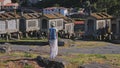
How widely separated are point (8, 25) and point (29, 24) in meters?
3.98

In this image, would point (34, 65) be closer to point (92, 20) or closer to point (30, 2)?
point (92, 20)

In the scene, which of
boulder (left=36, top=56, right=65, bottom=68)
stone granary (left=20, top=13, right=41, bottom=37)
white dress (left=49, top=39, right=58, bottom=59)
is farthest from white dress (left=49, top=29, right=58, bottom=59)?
stone granary (left=20, top=13, right=41, bottom=37)

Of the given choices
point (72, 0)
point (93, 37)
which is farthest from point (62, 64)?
point (72, 0)

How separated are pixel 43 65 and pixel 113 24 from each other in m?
32.3

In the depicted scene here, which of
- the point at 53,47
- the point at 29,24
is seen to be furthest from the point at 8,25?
the point at 53,47

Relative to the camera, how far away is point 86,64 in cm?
1673

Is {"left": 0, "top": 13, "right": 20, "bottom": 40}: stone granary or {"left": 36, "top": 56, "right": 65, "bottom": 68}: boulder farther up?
{"left": 0, "top": 13, "right": 20, "bottom": 40}: stone granary

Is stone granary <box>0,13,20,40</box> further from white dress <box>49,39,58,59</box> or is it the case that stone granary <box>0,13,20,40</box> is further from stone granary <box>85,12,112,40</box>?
white dress <box>49,39,58,59</box>

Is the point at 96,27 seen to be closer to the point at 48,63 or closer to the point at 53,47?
the point at 53,47

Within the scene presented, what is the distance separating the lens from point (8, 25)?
48.9 m

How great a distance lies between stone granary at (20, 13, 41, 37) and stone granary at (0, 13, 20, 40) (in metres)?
0.81

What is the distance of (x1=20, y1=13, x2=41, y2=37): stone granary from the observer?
2013 inches

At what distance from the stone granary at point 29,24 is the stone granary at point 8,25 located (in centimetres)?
81

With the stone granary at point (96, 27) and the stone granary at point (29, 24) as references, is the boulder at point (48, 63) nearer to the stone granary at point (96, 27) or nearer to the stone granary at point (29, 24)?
the stone granary at point (96, 27)
